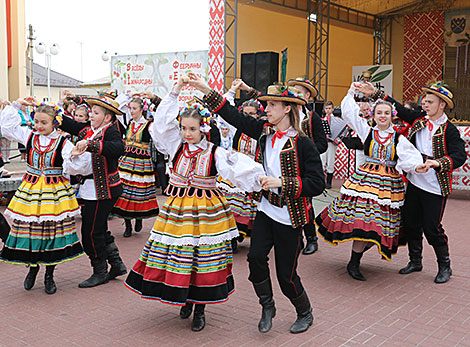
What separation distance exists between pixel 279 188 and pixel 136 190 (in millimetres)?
3961

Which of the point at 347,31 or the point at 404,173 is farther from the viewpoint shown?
the point at 347,31

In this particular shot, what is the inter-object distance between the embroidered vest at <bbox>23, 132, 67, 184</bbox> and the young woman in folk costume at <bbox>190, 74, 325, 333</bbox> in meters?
1.74

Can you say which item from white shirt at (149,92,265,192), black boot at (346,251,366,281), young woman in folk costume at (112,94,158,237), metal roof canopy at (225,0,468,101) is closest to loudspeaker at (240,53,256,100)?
metal roof canopy at (225,0,468,101)

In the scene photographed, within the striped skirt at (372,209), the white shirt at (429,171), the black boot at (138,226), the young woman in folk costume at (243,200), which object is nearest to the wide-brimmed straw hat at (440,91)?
the white shirt at (429,171)

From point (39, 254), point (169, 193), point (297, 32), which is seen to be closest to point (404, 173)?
point (169, 193)

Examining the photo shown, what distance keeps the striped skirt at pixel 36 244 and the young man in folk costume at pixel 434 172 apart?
3.30m

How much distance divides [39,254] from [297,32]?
14.9 m

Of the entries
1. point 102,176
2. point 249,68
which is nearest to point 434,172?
point 102,176

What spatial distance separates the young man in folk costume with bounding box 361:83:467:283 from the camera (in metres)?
5.26

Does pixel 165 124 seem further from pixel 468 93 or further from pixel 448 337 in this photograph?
pixel 468 93

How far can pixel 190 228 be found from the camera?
3893mm

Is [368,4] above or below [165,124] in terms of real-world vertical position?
above

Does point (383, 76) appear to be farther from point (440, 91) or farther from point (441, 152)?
point (441, 152)

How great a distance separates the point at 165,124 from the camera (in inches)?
157
